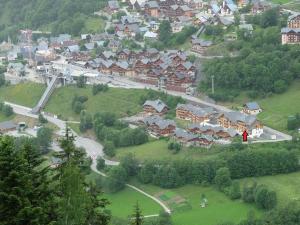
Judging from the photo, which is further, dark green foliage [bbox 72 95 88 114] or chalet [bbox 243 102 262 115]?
dark green foliage [bbox 72 95 88 114]

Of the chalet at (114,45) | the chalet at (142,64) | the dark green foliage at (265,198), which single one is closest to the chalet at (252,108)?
the dark green foliage at (265,198)

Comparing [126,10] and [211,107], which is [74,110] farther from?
[126,10]

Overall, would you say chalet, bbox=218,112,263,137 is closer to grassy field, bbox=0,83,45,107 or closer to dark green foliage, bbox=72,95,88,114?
dark green foliage, bbox=72,95,88,114

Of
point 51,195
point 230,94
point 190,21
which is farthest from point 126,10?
point 51,195

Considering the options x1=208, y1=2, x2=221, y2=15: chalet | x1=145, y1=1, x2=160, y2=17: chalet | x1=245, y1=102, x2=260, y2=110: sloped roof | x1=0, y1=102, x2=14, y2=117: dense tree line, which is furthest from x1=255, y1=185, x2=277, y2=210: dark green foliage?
x1=145, y1=1, x2=160, y2=17: chalet

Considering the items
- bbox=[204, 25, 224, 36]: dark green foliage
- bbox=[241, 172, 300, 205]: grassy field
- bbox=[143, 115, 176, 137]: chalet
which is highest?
bbox=[204, 25, 224, 36]: dark green foliage

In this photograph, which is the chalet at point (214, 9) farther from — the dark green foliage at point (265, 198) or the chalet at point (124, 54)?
the dark green foliage at point (265, 198)
